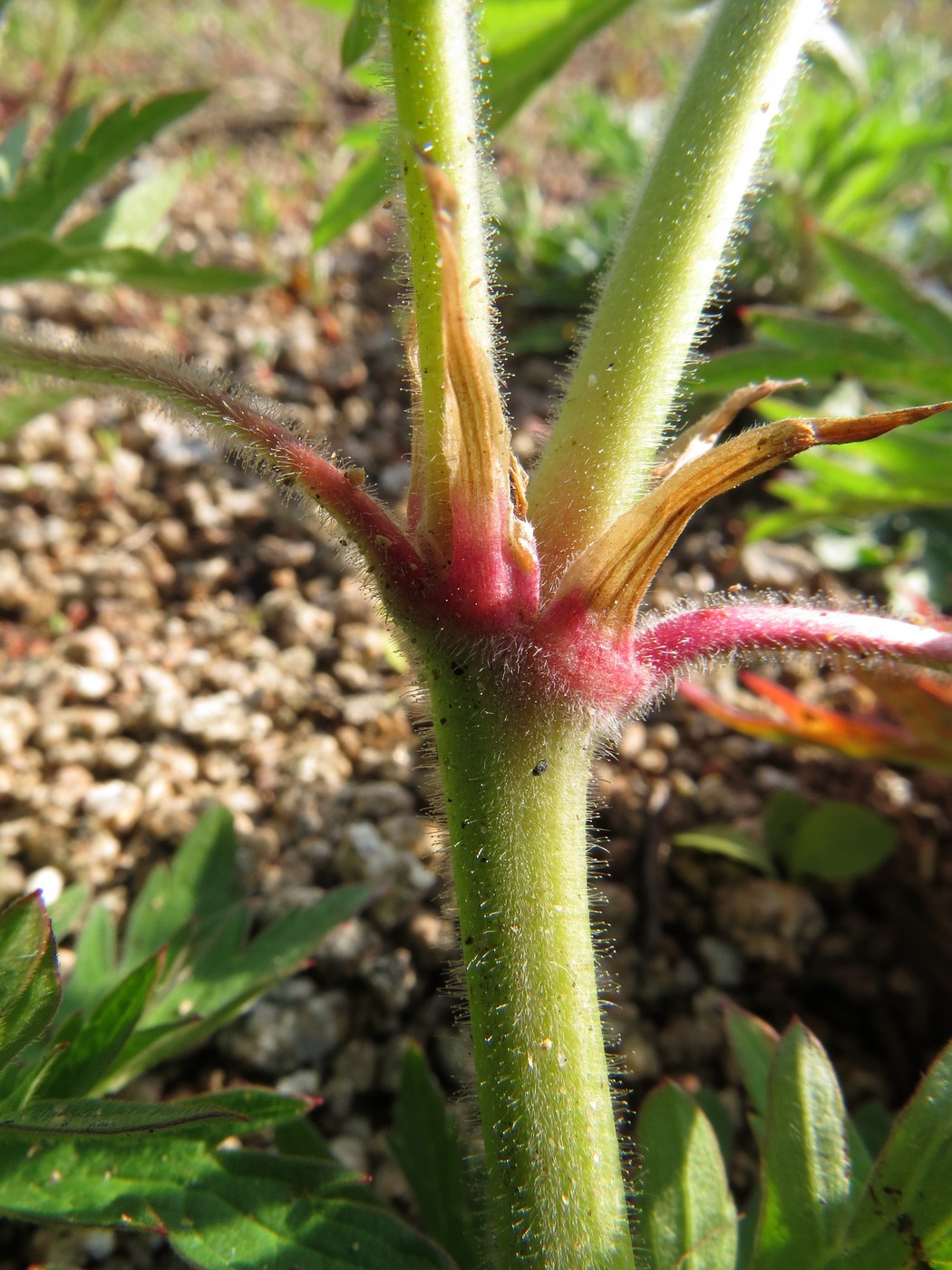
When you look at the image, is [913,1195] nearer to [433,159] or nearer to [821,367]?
[433,159]

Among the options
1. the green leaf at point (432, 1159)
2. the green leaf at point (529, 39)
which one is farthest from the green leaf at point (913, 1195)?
the green leaf at point (529, 39)

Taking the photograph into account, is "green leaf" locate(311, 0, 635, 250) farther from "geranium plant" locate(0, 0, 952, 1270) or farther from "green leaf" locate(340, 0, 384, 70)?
"geranium plant" locate(0, 0, 952, 1270)

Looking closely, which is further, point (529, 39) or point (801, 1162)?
point (529, 39)

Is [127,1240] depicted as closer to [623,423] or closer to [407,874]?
[407,874]

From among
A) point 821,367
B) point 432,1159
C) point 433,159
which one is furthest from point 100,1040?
point 821,367

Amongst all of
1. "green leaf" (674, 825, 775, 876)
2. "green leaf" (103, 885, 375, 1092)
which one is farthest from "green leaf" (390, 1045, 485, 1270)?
"green leaf" (674, 825, 775, 876)

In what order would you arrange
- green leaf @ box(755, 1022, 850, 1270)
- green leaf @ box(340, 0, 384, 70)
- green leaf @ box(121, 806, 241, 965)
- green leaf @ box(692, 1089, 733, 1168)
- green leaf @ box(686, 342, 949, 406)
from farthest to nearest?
1. green leaf @ box(686, 342, 949, 406)
2. green leaf @ box(121, 806, 241, 965)
3. green leaf @ box(692, 1089, 733, 1168)
4. green leaf @ box(340, 0, 384, 70)
5. green leaf @ box(755, 1022, 850, 1270)
